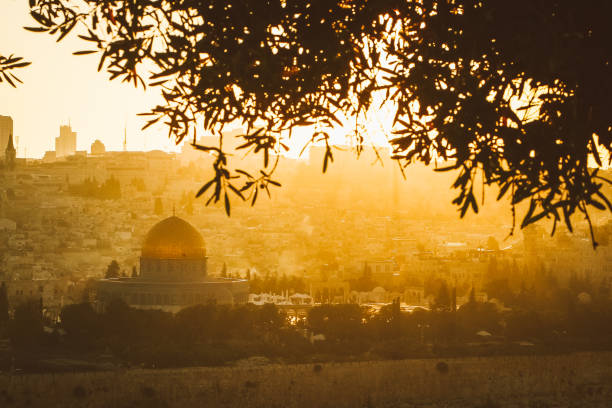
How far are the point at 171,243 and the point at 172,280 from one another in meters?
1.88

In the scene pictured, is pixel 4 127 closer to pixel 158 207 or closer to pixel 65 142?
pixel 65 142

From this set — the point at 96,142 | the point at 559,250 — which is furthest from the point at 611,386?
the point at 96,142

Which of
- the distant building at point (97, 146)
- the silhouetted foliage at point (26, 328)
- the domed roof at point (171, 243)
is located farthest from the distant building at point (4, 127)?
the silhouetted foliage at point (26, 328)

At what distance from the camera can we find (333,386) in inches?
1351

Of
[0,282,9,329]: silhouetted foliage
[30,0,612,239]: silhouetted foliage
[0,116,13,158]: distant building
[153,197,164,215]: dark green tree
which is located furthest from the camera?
[0,116,13,158]: distant building

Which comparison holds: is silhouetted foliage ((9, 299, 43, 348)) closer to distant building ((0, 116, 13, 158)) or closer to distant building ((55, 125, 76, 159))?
distant building ((0, 116, 13, 158))

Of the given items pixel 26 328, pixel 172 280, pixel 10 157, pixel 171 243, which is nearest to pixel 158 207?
pixel 10 157

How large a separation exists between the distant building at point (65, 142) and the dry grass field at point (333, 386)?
139302 mm

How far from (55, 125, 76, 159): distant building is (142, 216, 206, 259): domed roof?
118959 millimetres

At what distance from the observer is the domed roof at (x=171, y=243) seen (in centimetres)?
5472

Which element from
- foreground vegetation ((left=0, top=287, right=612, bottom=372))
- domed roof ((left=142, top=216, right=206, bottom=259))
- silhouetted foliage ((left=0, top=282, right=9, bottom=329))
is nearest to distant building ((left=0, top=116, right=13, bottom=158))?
domed roof ((left=142, top=216, right=206, bottom=259))

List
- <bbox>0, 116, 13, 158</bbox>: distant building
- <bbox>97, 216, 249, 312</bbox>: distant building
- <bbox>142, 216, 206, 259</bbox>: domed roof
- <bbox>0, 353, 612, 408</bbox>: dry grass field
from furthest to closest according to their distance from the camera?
<bbox>0, 116, 13, 158</bbox>: distant building, <bbox>142, 216, 206, 259</bbox>: domed roof, <bbox>97, 216, 249, 312</bbox>: distant building, <bbox>0, 353, 612, 408</bbox>: dry grass field

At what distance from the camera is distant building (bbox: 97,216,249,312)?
52.0m

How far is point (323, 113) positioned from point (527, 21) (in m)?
1.48
